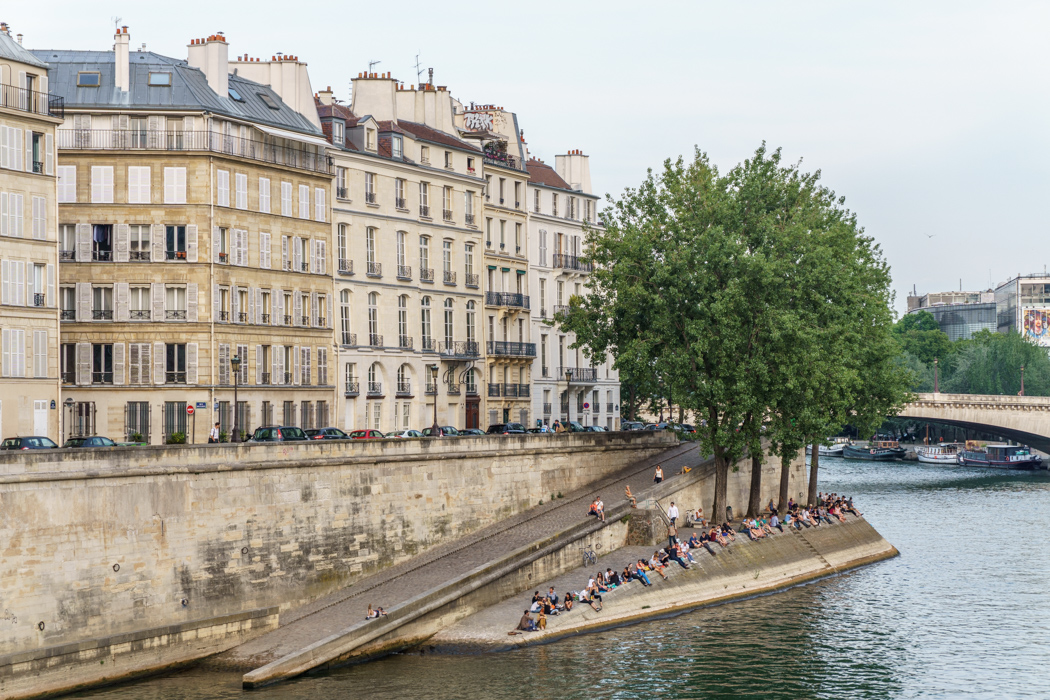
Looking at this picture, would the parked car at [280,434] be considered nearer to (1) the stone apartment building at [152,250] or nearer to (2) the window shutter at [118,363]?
(1) the stone apartment building at [152,250]

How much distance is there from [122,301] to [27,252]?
39.1ft

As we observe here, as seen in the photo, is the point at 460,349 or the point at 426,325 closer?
the point at 426,325

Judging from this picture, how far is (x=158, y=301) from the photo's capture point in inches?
2724

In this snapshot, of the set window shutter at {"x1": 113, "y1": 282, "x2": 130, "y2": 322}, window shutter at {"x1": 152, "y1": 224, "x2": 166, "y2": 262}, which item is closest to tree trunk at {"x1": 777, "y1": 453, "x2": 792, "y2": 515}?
window shutter at {"x1": 152, "y1": 224, "x2": 166, "y2": 262}

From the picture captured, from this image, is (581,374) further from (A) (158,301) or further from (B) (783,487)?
(A) (158,301)

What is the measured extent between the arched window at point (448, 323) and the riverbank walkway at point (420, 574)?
50.0ft

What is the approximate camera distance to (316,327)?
75.9m

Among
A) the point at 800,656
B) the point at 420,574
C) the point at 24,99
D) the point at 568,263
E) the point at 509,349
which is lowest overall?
the point at 800,656

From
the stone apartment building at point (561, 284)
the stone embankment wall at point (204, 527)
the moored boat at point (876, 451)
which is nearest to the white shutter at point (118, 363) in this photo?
the stone embankment wall at point (204, 527)

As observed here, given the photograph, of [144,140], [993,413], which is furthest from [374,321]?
[993,413]

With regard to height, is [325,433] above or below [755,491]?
above

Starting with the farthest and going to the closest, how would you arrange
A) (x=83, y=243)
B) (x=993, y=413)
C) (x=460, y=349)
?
1. (x=993, y=413)
2. (x=460, y=349)
3. (x=83, y=243)

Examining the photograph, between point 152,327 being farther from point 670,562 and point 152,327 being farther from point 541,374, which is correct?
point 541,374

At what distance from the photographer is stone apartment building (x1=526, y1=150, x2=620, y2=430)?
320 ft
